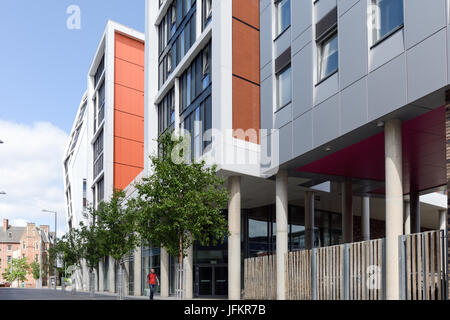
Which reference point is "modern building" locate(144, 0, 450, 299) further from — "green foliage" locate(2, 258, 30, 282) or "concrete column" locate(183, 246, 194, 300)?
"green foliage" locate(2, 258, 30, 282)

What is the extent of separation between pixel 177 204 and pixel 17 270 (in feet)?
356

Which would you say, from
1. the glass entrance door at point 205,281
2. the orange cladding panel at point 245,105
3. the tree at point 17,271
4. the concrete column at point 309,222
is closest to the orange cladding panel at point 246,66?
the orange cladding panel at point 245,105

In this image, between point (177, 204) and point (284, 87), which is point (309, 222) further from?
point (177, 204)

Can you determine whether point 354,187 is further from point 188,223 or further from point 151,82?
point 151,82

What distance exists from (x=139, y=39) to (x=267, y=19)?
98.1 ft

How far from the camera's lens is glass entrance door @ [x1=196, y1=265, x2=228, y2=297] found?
3762 centimetres

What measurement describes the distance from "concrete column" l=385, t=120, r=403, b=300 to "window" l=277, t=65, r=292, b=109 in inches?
257

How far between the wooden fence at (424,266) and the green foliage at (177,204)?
781cm

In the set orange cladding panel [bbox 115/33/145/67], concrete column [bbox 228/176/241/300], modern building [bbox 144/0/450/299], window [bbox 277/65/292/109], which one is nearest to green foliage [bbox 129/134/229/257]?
modern building [bbox 144/0/450/299]

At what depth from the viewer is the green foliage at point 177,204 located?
22.3 meters

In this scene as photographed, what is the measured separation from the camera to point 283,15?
24812mm

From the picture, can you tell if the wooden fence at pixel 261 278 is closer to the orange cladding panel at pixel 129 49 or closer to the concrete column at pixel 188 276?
the concrete column at pixel 188 276

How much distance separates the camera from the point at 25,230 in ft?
457
